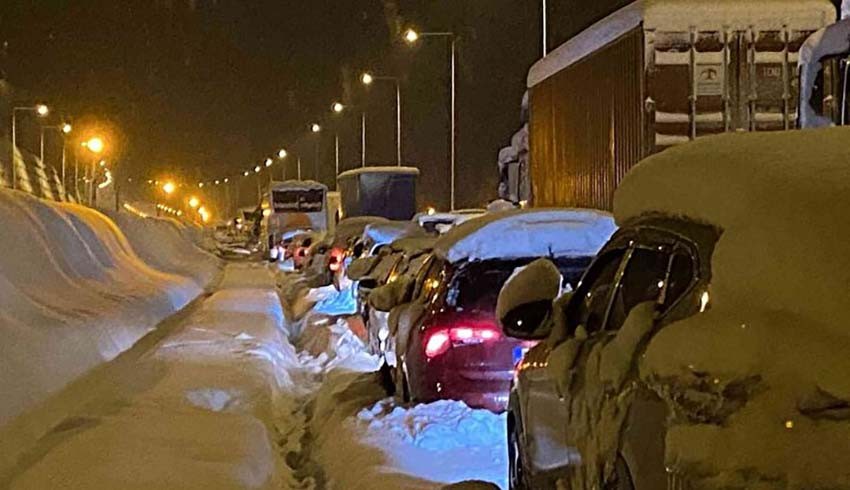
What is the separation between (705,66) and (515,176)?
27566 millimetres

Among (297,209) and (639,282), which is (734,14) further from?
(297,209)

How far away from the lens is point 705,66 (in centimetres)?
1616

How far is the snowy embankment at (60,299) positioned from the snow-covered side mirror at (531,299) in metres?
4.39

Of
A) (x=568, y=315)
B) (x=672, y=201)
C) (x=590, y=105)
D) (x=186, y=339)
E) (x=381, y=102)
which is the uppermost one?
(x=381, y=102)

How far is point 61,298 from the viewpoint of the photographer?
16.8 m

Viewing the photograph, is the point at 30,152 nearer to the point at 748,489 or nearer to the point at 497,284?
the point at 497,284

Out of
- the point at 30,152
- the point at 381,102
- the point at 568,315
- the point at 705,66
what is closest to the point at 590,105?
the point at 705,66

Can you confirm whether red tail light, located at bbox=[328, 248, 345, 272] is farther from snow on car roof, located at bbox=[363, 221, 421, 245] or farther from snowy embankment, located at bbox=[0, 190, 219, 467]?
snowy embankment, located at bbox=[0, 190, 219, 467]

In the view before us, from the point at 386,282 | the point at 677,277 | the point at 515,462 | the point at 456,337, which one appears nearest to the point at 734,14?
the point at 386,282

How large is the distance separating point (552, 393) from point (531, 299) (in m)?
0.52

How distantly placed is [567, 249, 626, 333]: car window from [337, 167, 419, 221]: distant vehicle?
3696 centimetres

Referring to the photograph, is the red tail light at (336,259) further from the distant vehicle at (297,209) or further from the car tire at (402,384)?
the distant vehicle at (297,209)

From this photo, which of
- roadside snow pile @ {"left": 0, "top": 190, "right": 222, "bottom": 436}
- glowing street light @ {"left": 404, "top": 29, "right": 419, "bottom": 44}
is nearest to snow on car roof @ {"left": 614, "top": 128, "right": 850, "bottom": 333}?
roadside snow pile @ {"left": 0, "top": 190, "right": 222, "bottom": 436}

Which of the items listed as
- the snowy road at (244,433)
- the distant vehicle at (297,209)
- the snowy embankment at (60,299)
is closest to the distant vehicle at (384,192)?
the snowy embankment at (60,299)
